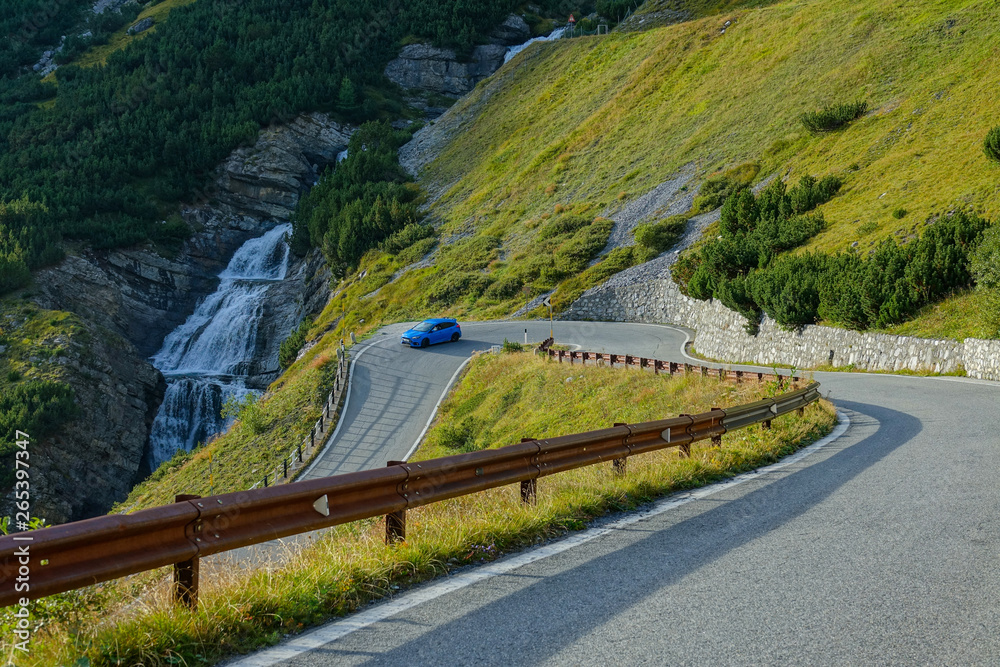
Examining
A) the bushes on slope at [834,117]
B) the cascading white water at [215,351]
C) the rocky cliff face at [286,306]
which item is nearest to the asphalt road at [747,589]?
the bushes on slope at [834,117]

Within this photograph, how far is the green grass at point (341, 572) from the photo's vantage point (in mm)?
3670

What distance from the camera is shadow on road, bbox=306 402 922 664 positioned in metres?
3.71

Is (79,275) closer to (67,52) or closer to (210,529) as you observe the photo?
(210,529)

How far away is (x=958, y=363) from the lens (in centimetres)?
1970

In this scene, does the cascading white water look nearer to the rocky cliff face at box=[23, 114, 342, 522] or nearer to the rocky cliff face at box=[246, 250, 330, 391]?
the rocky cliff face at box=[246, 250, 330, 391]

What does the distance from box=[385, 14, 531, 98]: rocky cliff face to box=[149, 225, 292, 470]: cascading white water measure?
47616 mm

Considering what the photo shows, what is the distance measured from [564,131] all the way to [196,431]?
47.8 metres

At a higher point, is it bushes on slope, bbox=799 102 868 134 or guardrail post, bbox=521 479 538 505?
bushes on slope, bbox=799 102 868 134

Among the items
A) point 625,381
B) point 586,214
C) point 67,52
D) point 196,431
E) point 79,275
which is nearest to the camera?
point 625,381

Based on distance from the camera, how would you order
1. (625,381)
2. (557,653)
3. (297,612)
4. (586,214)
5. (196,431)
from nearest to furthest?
(557,653), (297,612), (625,381), (196,431), (586,214)

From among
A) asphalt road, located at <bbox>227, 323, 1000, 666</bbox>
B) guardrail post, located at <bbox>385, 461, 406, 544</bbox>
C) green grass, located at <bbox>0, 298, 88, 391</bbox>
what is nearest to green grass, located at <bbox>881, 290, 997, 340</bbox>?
asphalt road, located at <bbox>227, 323, 1000, 666</bbox>

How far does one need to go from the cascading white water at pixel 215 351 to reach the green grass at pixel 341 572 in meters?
43.5

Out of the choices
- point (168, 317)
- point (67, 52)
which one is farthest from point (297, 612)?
point (67, 52)

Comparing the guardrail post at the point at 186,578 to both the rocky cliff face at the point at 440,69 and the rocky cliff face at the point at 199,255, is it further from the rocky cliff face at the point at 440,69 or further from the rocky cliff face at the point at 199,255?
the rocky cliff face at the point at 440,69
